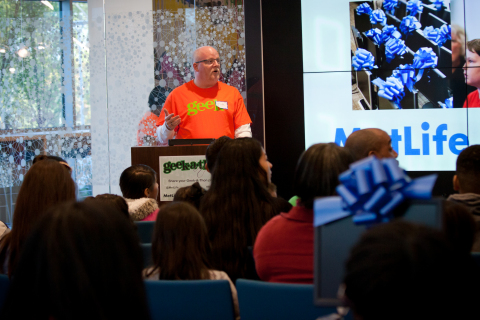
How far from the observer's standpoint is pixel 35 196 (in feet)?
5.65

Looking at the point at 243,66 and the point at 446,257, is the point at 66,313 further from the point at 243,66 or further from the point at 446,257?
Answer: the point at 243,66

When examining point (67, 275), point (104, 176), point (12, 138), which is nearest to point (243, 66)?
point (104, 176)

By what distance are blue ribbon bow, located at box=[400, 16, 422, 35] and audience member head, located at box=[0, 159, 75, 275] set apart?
13.2 feet

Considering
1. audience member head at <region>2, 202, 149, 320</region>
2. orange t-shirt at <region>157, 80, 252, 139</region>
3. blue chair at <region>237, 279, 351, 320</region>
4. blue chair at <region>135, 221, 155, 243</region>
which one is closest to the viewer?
audience member head at <region>2, 202, 149, 320</region>

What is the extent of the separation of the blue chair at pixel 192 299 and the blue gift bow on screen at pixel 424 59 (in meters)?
4.08

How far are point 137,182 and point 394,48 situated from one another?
326 centimetres

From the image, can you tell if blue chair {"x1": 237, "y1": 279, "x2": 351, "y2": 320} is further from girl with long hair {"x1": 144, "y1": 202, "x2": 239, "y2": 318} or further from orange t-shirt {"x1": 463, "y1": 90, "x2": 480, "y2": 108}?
orange t-shirt {"x1": 463, "y1": 90, "x2": 480, "y2": 108}

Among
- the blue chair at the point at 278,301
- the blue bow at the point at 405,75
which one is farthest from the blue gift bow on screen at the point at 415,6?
the blue chair at the point at 278,301

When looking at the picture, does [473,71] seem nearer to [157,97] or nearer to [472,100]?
[472,100]

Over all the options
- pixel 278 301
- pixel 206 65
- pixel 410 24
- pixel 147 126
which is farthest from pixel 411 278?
pixel 410 24

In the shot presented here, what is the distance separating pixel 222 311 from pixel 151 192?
1647 millimetres

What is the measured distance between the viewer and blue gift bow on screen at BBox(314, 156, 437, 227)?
2.28 ft

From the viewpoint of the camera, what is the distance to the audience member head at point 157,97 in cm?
463

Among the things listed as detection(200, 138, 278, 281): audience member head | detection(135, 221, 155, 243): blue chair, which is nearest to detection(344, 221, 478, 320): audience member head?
detection(200, 138, 278, 281): audience member head
